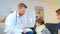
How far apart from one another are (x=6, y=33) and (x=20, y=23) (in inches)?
9.7

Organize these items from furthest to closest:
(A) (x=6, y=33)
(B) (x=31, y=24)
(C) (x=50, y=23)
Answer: (C) (x=50, y=23) < (B) (x=31, y=24) < (A) (x=6, y=33)

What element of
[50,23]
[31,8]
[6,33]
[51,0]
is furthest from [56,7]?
[6,33]

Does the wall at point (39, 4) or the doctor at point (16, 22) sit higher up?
the wall at point (39, 4)

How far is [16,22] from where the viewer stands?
67.7 inches

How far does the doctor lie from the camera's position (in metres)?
1.68

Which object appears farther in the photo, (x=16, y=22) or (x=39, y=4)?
(x=39, y=4)

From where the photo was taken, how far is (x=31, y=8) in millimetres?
1933

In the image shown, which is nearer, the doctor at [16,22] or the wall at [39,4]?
the doctor at [16,22]

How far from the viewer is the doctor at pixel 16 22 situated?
5.50 ft

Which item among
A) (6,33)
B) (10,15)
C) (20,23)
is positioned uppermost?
(10,15)

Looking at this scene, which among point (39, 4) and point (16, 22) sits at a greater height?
point (39, 4)

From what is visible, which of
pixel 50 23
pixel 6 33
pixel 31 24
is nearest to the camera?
pixel 6 33

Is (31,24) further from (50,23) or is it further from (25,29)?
(50,23)

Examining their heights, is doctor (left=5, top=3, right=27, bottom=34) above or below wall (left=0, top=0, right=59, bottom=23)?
below
